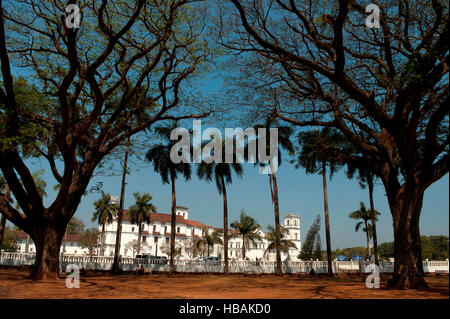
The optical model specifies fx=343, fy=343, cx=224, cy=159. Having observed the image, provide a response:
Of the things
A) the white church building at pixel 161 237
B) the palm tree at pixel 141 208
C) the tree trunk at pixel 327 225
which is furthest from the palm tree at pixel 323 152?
the white church building at pixel 161 237

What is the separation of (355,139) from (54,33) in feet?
43.6

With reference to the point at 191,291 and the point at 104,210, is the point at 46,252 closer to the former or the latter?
the point at 191,291

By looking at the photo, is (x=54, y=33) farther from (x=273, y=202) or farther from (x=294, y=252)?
(x=294, y=252)

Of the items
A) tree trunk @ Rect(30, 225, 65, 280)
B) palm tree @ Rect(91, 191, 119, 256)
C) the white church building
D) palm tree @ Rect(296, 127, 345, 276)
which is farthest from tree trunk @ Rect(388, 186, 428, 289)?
the white church building

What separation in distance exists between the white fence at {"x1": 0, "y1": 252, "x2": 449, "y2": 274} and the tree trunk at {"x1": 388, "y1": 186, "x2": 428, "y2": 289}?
61.6 feet

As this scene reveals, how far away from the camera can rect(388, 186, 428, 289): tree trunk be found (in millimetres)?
12227

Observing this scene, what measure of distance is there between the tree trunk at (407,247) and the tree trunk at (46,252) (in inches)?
537

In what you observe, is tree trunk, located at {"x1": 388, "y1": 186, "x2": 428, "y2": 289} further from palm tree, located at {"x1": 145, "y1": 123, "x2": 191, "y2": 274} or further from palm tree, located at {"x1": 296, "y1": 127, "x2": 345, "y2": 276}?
palm tree, located at {"x1": 145, "y1": 123, "x2": 191, "y2": 274}

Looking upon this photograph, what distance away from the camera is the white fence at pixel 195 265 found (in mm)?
25619
